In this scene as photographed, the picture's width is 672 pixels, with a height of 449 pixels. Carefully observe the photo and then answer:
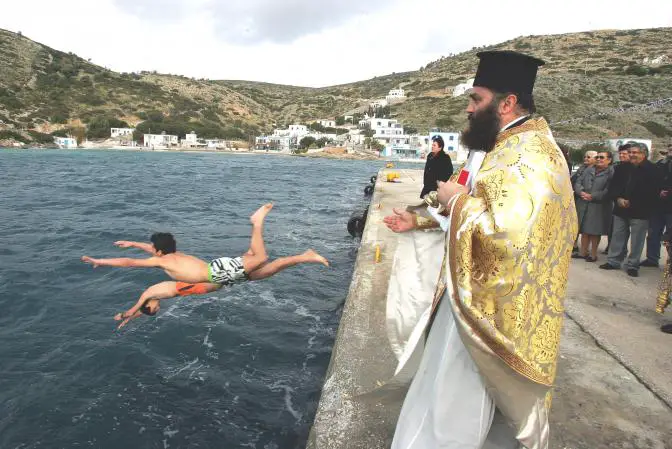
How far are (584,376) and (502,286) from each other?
2.56 metres

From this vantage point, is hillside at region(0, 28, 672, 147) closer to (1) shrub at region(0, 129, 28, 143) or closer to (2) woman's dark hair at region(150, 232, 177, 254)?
(1) shrub at region(0, 129, 28, 143)

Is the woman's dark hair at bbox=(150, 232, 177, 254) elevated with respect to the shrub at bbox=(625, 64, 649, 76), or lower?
lower

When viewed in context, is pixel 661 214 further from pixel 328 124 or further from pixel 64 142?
pixel 328 124

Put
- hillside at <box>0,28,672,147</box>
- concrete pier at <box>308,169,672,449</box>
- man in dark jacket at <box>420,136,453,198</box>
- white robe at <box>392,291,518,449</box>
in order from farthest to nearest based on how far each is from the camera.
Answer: hillside at <box>0,28,672,147</box> → man in dark jacket at <box>420,136,453,198</box> → concrete pier at <box>308,169,672,449</box> → white robe at <box>392,291,518,449</box>

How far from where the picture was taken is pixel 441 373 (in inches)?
79.3

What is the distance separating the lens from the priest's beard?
2.17 meters

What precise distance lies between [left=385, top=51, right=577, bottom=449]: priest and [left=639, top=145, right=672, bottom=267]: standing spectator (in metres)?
5.77

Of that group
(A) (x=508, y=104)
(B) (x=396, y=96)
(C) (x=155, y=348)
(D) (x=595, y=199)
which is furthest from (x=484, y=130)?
(B) (x=396, y=96)

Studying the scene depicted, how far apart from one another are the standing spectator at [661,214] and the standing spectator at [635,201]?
13 centimetres

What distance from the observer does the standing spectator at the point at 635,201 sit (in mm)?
6508

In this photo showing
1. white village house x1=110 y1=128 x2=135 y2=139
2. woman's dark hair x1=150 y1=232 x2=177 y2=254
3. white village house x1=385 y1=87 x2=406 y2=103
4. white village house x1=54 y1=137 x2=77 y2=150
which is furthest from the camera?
white village house x1=385 y1=87 x2=406 y2=103

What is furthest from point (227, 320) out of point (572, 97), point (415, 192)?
point (572, 97)

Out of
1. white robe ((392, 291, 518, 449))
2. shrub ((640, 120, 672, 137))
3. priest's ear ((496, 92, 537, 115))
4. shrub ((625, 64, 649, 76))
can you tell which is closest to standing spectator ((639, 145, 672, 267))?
priest's ear ((496, 92, 537, 115))

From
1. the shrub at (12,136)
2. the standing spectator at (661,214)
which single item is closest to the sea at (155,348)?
the standing spectator at (661,214)
